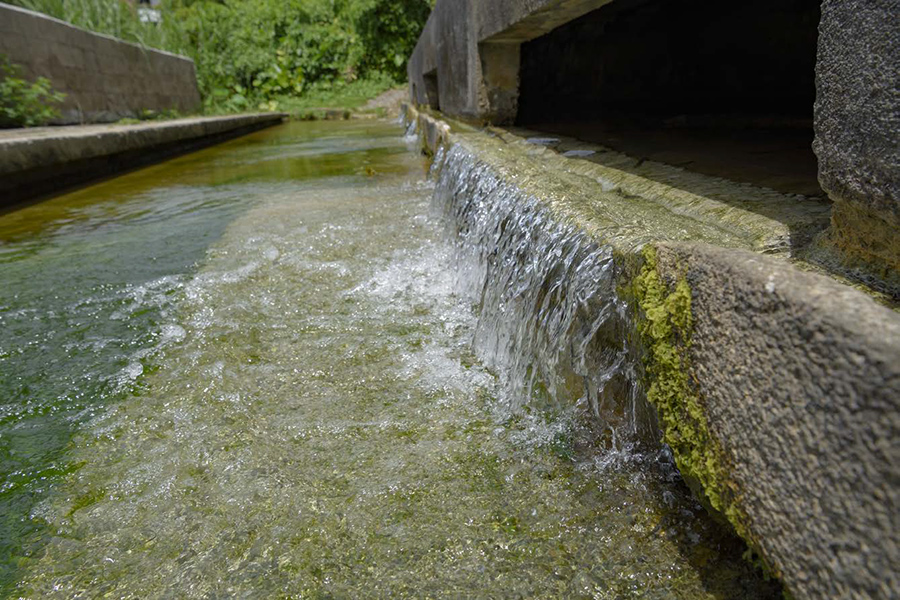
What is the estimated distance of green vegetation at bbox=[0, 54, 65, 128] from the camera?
6754mm

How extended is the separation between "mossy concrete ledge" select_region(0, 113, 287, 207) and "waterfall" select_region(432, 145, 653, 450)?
478 cm

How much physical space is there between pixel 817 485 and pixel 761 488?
113 millimetres

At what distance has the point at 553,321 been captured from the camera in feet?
5.54

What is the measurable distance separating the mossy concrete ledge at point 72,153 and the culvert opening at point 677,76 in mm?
4477

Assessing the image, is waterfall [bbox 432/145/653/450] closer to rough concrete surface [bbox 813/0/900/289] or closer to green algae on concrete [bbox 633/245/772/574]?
green algae on concrete [bbox 633/245/772/574]

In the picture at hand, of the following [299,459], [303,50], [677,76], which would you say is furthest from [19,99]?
[303,50]

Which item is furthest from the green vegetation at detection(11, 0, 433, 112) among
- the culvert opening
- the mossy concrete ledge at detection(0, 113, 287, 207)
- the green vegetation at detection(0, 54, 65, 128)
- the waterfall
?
the waterfall

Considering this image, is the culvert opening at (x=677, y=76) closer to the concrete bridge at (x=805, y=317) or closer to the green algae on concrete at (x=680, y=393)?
the concrete bridge at (x=805, y=317)

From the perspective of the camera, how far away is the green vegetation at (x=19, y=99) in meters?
6.75

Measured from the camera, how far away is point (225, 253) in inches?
134

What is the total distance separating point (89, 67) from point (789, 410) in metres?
11.1

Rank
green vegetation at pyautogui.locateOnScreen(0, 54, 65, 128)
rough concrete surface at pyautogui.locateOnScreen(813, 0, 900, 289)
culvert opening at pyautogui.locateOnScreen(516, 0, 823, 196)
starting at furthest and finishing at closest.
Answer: green vegetation at pyautogui.locateOnScreen(0, 54, 65, 128)
culvert opening at pyautogui.locateOnScreen(516, 0, 823, 196)
rough concrete surface at pyautogui.locateOnScreen(813, 0, 900, 289)

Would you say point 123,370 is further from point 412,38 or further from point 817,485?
point 412,38

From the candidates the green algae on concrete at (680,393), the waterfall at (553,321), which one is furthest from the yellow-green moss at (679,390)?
the waterfall at (553,321)
